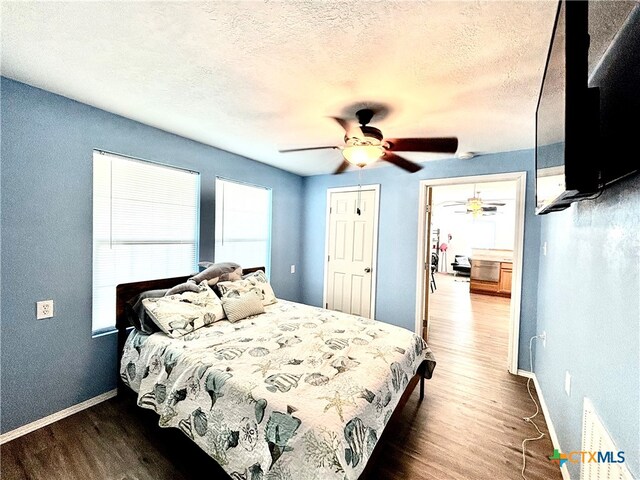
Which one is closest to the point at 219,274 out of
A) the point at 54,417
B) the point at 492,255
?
the point at 54,417

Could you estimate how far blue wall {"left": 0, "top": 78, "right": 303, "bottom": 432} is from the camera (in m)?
1.92

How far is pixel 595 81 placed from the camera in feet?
4.52

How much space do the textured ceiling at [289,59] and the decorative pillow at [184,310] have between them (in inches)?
62.5

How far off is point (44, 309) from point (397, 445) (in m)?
2.75

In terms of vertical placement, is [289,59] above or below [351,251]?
above

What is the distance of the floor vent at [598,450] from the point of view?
986 millimetres

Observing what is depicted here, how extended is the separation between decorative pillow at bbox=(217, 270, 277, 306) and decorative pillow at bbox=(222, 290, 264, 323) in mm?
62

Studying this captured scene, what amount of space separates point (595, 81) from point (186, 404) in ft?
9.28

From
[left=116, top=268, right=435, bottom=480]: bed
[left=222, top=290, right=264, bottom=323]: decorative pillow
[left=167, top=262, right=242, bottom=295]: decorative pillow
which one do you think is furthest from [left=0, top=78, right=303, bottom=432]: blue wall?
[left=222, top=290, right=264, bottom=323]: decorative pillow

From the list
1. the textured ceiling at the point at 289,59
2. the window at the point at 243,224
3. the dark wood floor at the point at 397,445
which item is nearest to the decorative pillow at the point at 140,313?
the dark wood floor at the point at 397,445

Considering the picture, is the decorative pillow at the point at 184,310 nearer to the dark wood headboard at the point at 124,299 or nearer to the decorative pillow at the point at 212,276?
the decorative pillow at the point at 212,276

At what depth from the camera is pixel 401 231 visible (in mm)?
3826

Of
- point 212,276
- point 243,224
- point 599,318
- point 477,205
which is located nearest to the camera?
point 599,318

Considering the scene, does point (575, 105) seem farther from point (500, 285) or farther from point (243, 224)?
point (500, 285)
